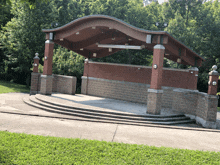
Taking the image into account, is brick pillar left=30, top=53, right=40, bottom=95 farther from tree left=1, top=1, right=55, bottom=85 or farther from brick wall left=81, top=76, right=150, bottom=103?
tree left=1, top=1, right=55, bottom=85

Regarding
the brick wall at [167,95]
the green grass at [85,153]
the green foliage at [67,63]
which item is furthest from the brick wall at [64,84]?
the green grass at [85,153]

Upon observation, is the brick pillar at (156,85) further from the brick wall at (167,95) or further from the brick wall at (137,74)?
the brick wall at (137,74)

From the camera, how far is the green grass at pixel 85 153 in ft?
18.5

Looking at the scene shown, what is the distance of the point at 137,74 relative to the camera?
16.7m

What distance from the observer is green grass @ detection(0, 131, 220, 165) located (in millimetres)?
5629

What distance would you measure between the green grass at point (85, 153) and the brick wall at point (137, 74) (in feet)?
31.0

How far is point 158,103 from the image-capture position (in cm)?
1191

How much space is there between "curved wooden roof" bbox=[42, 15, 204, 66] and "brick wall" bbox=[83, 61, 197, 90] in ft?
A: 3.42

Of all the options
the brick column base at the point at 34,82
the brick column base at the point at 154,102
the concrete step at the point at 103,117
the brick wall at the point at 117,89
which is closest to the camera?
the concrete step at the point at 103,117

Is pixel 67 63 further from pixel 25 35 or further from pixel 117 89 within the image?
pixel 117 89

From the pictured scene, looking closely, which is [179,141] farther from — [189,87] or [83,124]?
[189,87]

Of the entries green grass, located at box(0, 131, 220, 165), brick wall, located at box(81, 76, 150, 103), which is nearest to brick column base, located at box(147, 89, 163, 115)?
brick wall, located at box(81, 76, 150, 103)

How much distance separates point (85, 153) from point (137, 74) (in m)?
11.2

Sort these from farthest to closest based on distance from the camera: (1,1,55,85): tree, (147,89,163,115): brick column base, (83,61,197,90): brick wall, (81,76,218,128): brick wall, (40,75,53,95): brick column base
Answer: (1,1,55,85): tree → (40,75,53,95): brick column base → (83,61,197,90): brick wall → (147,89,163,115): brick column base → (81,76,218,128): brick wall
